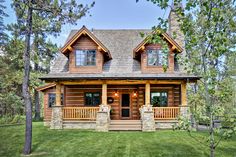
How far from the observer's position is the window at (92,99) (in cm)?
1892

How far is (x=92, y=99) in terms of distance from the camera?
19.0 metres

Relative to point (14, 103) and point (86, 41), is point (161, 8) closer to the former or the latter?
point (86, 41)

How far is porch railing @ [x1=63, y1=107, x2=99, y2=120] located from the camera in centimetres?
1684

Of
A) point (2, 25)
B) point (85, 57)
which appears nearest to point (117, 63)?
point (85, 57)

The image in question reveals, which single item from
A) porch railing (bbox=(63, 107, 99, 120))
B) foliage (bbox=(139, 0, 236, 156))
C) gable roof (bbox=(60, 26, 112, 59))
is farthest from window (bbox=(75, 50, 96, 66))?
foliage (bbox=(139, 0, 236, 156))

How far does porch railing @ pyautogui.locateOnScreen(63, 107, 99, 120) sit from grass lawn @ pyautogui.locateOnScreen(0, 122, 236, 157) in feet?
8.65

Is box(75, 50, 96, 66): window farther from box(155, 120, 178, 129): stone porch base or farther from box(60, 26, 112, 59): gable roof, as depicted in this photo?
box(155, 120, 178, 129): stone porch base

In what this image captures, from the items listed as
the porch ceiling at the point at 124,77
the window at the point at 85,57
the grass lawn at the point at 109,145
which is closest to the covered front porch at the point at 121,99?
the porch ceiling at the point at 124,77

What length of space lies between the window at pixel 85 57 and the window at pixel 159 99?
16.2ft

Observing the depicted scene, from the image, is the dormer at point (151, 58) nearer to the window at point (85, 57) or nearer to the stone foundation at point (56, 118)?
the window at point (85, 57)

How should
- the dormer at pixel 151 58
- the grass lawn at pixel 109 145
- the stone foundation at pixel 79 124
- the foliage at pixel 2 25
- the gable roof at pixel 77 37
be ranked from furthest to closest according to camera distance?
the foliage at pixel 2 25 < the dormer at pixel 151 58 < the gable roof at pixel 77 37 < the stone foundation at pixel 79 124 < the grass lawn at pixel 109 145

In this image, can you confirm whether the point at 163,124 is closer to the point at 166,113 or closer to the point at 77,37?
the point at 166,113

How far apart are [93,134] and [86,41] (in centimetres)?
672

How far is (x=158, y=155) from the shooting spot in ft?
32.4
